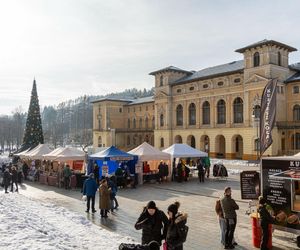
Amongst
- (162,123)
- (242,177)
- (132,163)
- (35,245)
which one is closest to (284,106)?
(162,123)

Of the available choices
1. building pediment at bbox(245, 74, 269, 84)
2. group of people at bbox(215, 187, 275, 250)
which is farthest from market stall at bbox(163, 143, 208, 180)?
building pediment at bbox(245, 74, 269, 84)

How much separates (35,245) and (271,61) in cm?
4414

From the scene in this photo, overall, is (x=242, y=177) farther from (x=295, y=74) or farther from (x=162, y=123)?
(x=162, y=123)

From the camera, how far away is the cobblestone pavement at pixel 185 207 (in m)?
9.95

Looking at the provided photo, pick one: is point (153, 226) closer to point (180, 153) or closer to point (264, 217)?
point (264, 217)

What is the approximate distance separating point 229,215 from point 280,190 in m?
1.72

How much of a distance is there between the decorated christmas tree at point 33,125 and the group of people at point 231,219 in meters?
39.8

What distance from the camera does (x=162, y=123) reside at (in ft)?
213

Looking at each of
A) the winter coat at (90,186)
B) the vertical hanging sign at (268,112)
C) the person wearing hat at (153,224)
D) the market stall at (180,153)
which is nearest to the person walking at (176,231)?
the person wearing hat at (153,224)

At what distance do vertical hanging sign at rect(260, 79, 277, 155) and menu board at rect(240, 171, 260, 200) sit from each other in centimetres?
225

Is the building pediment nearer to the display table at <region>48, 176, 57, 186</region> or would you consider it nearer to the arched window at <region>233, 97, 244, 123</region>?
the arched window at <region>233, 97, 244, 123</region>

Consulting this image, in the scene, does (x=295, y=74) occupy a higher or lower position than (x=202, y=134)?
higher

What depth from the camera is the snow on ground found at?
827cm

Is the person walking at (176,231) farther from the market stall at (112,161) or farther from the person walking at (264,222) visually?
the market stall at (112,161)
